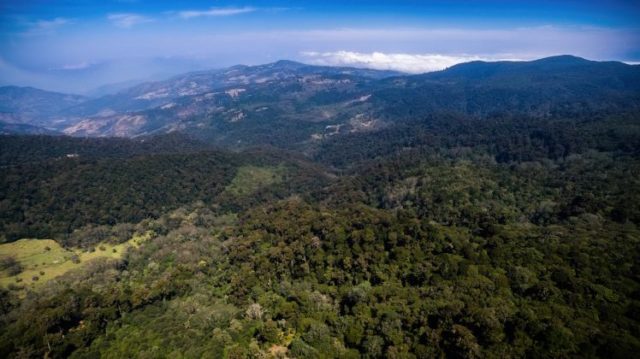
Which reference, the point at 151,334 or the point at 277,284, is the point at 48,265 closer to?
the point at 151,334

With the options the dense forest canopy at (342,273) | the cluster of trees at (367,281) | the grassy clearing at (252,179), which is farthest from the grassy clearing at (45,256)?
the grassy clearing at (252,179)

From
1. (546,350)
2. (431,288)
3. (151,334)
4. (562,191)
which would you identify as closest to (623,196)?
(562,191)

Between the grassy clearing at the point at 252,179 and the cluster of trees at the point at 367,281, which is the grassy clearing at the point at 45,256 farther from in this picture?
the grassy clearing at the point at 252,179

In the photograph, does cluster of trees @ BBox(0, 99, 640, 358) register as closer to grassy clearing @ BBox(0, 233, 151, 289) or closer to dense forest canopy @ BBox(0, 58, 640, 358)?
dense forest canopy @ BBox(0, 58, 640, 358)

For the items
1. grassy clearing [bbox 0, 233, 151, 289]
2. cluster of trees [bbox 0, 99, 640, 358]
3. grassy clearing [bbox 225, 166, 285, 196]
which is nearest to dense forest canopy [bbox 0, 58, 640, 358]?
cluster of trees [bbox 0, 99, 640, 358]

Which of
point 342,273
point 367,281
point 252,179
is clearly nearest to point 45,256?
point 252,179

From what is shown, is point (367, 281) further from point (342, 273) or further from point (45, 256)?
point (45, 256)
